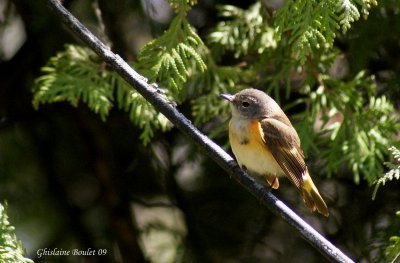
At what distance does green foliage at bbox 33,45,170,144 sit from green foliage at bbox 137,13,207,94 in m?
0.26

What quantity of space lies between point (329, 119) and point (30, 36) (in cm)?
170

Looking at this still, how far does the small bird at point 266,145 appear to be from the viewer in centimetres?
336

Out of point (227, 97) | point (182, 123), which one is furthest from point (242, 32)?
point (182, 123)

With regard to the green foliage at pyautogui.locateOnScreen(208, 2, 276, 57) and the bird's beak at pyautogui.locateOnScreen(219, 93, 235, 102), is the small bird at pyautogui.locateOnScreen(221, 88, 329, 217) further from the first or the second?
the green foliage at pyautogui.locateOnScreen(208, 2, 276, 57)

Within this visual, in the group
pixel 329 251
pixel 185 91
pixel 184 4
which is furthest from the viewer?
pixel 185 91

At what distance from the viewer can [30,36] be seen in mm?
4074

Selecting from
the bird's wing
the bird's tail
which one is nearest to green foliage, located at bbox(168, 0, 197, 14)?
the bird's wing

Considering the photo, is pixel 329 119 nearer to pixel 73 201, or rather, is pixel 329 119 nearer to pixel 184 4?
pixel 184 4

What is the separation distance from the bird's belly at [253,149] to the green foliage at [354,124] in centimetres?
30

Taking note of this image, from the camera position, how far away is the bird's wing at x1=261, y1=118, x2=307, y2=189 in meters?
3.38

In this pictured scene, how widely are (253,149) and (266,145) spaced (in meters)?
0.07

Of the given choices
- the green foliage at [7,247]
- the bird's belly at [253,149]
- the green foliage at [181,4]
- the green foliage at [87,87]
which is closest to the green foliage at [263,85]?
Result: the green foliage at [87,87]

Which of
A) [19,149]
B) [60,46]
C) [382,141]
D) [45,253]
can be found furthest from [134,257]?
[382,141]

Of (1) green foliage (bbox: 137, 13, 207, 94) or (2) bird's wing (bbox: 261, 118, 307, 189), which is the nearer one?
(1) green foliage (bbox: 137, 13, 207, 94)
